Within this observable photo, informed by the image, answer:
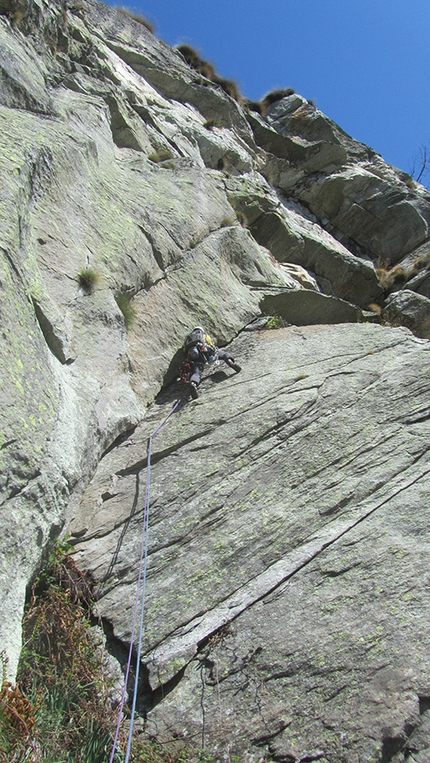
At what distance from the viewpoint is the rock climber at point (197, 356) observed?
1041 centimetres

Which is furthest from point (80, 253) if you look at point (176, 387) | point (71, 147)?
point (176, 387)

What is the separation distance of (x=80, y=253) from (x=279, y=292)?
6.20 meters

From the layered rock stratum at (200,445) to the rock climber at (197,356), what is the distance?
34 cm

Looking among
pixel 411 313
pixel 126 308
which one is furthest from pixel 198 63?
pixel 126 308

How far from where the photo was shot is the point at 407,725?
525cm

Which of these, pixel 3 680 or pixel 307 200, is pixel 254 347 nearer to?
pixel 3 680

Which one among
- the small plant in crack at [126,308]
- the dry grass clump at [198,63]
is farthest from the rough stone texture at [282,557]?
the dry grass clump at [198,63]

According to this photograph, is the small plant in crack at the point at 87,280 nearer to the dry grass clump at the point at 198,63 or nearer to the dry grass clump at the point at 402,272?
the dry grass clump at the point at 402,272

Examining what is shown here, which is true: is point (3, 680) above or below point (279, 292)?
below

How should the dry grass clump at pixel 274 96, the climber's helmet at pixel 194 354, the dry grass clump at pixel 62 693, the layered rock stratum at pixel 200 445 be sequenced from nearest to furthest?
1. the dry grass clump at pixel 62 693
2. the layered rock stratum at pixel 200 445
3. the climber's helmet at pixel 194 354
4. the dry grass clump at pixel 274 96

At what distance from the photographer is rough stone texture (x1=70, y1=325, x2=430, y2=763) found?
5.53 metres

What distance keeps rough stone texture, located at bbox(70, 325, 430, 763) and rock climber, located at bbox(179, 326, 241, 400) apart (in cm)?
68

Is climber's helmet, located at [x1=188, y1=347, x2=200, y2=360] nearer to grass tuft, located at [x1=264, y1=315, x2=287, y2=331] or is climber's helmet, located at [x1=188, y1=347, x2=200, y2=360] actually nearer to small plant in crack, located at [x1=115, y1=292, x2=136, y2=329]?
small plant in crack, located at [x1=115, y1=292, x2=136, y2=329]

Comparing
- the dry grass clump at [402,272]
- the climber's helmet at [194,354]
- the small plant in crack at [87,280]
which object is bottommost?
the dry grass clump at [402,272]
